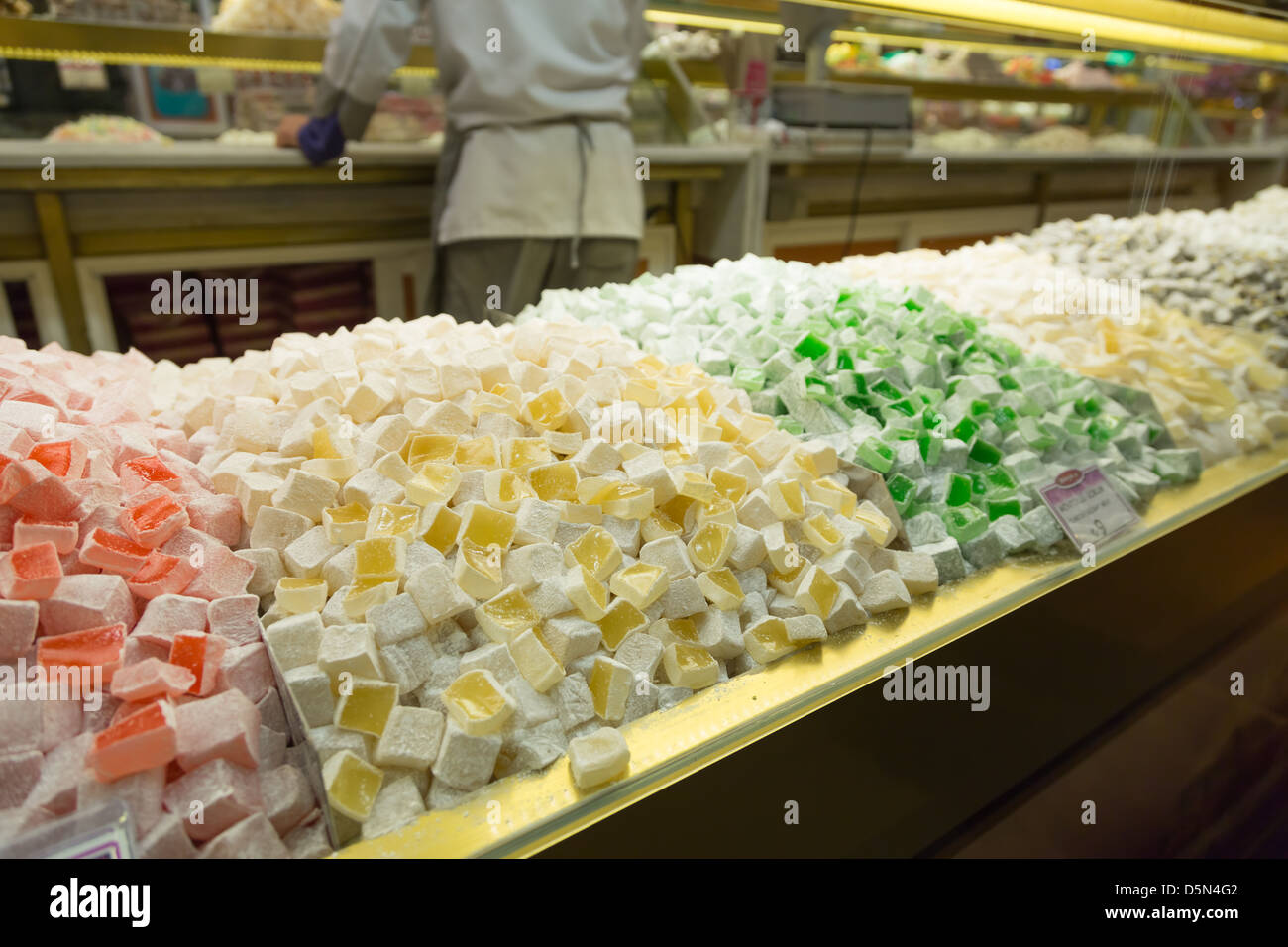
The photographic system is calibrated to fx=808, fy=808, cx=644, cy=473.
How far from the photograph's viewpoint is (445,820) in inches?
27.4

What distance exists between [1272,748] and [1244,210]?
2277 millimetres

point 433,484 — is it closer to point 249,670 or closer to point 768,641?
point 249,670

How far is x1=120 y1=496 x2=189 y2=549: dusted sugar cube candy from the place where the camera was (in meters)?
0.81

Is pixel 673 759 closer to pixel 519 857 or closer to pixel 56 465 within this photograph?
pixel 519 857

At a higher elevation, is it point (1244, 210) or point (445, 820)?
point (1244, 210)

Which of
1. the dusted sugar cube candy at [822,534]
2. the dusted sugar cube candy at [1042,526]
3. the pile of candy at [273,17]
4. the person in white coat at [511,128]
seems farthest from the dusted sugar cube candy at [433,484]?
the pile of candy at [273,17]

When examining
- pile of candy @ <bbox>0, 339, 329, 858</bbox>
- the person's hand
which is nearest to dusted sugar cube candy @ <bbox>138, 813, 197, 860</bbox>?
pile of candy @ <bbox>0, 339, 329, 858</bbox>

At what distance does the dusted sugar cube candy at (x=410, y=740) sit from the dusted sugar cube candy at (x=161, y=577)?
259 mm

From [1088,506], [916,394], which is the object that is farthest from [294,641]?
[1088,506]

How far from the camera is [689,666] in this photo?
86 centimetres

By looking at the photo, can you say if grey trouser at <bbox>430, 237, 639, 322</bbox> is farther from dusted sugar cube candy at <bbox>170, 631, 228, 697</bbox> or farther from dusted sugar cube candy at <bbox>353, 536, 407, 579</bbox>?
dusted sugar cube candy at <bbox>170, 631, 228, 697</bbox>

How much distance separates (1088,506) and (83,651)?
1.27 meters
